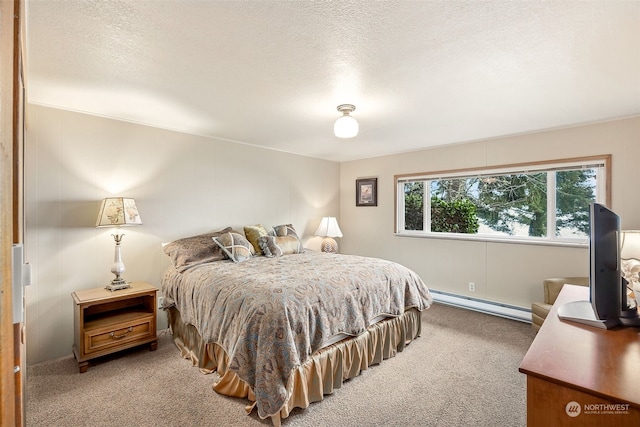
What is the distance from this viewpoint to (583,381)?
0.90 m

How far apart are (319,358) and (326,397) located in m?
0.30

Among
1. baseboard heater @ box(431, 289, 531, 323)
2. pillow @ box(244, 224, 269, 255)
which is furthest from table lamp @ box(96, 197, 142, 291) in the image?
baseboard heater @ box(431, 289, 531, 323)

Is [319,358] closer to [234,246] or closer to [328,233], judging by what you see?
[234,246]

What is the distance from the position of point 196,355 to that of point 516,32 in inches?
130

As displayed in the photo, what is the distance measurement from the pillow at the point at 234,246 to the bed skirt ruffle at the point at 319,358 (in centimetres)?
81

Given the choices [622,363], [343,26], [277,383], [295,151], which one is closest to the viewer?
[622,363]

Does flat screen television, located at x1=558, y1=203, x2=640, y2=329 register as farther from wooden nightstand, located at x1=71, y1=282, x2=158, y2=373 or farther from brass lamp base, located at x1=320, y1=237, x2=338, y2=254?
brass lamp base, located at x1=320, y1=237, x2=338, y2=254

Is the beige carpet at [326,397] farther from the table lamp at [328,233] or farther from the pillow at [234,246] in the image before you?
the table lamp at [328,233]

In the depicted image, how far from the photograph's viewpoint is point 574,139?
10.8 ft

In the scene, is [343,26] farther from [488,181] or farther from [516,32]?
[488,181]

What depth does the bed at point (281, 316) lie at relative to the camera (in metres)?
1.87

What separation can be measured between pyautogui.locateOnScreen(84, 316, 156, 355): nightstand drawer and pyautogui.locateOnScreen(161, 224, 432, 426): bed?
294 millimetres

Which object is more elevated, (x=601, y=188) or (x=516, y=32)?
(x=516, y=32)

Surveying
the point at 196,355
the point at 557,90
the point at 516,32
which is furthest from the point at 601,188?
the point at 196,355
